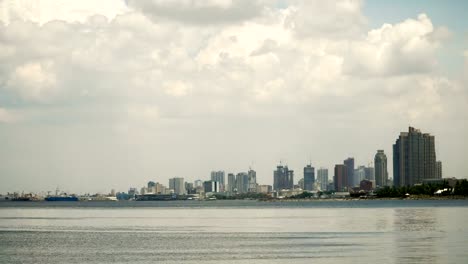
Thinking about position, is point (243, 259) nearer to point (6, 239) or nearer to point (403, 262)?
point (403, 262)

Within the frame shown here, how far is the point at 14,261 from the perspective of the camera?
264ft

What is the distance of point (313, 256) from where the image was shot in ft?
256

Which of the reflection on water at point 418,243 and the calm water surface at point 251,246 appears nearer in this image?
the reflection on water at point 418,243

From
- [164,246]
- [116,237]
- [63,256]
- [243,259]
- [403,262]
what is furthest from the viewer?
[116,237]

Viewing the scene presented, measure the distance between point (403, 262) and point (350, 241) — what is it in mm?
25128

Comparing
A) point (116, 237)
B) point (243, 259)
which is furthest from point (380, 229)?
point (243, 259)

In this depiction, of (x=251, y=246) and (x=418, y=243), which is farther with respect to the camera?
(x=251, y=246)

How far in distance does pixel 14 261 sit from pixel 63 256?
5.24 metres

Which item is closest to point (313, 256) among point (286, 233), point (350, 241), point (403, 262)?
point (403, 262)

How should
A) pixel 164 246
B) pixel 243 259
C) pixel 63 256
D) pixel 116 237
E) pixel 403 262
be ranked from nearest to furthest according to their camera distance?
1. pixel 403 262
2. pixel 243 259
3. pixel 63 256
4. pixel 164 246
5. pixel 116 237

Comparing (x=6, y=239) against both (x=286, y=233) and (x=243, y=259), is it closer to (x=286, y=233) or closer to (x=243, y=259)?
(x=286, y=233)

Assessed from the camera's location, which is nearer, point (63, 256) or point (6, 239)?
point (63, 256)

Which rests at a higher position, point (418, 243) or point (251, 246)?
point (418, 243)

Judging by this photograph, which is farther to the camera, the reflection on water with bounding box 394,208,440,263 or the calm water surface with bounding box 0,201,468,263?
the calm water surface with bounding box 0,201,468,263
